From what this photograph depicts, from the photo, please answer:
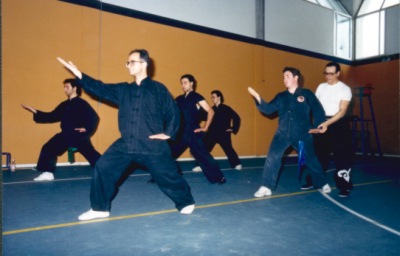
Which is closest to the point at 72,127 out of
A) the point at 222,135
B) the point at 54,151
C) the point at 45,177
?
the point at 54,151

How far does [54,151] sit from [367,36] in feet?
42.3

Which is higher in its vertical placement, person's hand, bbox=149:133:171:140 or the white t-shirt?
the white t-shirt

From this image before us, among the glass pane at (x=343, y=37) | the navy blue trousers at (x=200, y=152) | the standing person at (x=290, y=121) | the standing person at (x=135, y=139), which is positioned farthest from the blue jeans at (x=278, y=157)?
the glass pane at (x=343, y=37)

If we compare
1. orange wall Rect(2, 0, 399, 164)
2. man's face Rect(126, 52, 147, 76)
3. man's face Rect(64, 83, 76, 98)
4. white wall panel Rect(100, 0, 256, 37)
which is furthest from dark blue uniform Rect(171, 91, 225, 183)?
white wall panel Rect(100, 0, 256, 37)

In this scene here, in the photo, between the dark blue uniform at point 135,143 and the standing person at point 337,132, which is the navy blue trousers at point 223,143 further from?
the dark blue uniform at point 135,143

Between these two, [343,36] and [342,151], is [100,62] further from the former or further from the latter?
[343,36]

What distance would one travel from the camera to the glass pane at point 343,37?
43.5 ft

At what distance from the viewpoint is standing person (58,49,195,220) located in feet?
10.7

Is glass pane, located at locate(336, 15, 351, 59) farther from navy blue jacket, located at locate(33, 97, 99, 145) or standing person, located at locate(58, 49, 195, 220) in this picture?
standing person, located at locate(58, 49, 195, 220)

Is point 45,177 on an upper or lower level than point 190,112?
lower

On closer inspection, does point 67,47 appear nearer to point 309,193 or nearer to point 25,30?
point 25,30

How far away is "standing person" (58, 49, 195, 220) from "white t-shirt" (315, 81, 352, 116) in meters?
2.69

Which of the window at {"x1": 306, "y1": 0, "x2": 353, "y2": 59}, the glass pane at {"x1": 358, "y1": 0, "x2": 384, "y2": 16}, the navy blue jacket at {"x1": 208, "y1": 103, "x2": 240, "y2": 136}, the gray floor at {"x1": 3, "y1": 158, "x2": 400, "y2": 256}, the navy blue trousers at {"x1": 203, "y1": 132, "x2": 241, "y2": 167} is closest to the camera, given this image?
the gray floor at {"x1": 3, "y1": 158, "x2": 400, "y2": 256}

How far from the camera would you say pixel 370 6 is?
1277cm
